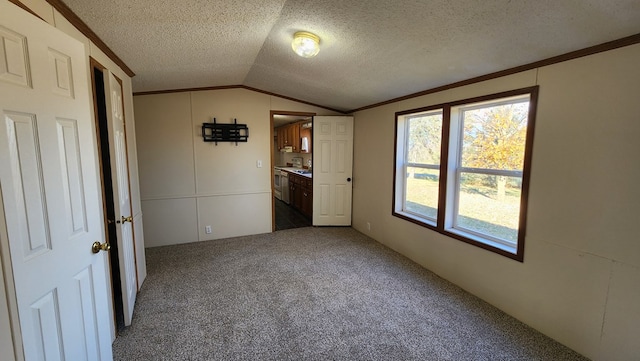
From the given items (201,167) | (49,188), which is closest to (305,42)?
(49,188)

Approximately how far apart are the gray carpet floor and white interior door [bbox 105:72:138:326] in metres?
0.28

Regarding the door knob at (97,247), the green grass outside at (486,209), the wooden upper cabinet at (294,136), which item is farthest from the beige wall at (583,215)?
the wooden upper cabinet at (294,136)

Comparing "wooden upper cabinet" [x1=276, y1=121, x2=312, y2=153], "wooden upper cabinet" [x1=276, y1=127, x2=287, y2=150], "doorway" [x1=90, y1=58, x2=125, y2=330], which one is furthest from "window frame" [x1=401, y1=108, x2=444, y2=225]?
"wooden upper cabinet" [x1=276, y1=127, x2=287, y2=150]

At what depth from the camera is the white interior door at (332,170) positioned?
4.65 metres

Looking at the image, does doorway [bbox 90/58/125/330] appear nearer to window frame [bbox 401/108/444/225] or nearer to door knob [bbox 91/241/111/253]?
door knob [bbox 91/241/111/253]

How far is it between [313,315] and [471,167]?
2.13m

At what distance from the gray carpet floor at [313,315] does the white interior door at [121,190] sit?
0.28 metres

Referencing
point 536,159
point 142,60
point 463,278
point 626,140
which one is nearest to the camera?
point 626,140

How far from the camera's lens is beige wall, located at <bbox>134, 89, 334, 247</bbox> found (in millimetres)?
3840

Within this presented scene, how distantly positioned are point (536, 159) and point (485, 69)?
870 millimetres

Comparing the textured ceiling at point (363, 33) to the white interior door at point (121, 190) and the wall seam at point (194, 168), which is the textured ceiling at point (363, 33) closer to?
the white interior door at point (121, 190)

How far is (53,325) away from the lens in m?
1.16

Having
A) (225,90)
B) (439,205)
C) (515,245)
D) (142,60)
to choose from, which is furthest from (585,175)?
(225,90)

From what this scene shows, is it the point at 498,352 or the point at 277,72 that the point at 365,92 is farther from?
the point at 498,352
